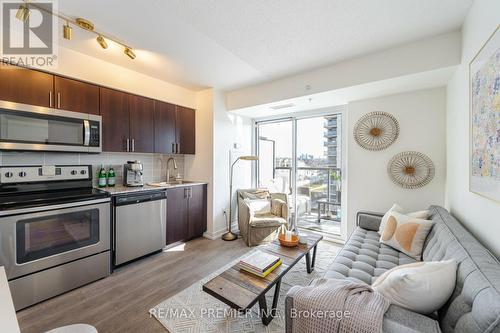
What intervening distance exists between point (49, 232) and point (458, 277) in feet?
10.1

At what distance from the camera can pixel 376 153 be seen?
2963 mm

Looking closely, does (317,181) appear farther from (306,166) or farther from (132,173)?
(132,173)

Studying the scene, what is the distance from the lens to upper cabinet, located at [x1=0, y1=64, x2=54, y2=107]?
1.97 m

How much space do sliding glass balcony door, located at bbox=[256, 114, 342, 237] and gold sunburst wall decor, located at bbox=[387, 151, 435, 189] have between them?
0.79m

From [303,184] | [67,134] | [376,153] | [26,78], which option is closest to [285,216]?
[303,184]

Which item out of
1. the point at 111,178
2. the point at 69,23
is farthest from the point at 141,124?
the point at 69,23

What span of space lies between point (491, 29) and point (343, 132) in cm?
206

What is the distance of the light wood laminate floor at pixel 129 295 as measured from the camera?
66.7 inches

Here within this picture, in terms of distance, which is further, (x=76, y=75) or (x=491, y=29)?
(x=76, y=75)

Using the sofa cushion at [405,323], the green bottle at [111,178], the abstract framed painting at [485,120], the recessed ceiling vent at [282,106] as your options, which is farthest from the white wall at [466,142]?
the green bottle at [111,178]

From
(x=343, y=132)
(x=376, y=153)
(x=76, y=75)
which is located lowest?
(x=376, y=153)

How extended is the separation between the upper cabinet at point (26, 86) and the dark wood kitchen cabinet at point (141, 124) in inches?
32.9

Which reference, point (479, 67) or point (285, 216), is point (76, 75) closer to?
point (285, 216)

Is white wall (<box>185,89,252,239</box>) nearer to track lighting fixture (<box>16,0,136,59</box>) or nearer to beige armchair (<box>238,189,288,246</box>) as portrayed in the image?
beige armchair (<box>238,189,288,246</box>)
